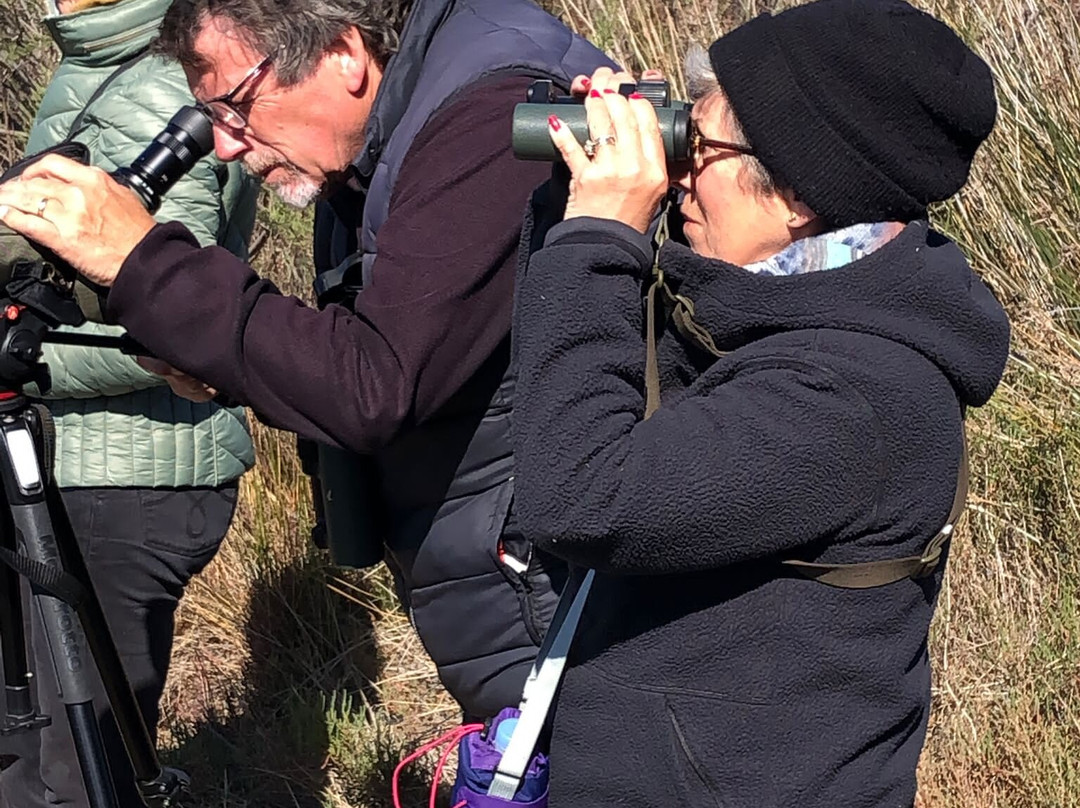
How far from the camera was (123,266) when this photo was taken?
1.75 meters

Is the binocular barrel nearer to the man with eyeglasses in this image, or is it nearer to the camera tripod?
the man with eyeglasses

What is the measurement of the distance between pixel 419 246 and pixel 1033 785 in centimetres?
189

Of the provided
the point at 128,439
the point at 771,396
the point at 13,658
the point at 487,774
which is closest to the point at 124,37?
the point at 128,439

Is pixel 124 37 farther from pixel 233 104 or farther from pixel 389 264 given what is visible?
pixel 389 264

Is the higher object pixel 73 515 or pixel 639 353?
pixel 639 353

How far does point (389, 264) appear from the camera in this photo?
1.77 m

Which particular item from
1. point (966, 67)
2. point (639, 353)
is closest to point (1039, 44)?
point (966, 67)

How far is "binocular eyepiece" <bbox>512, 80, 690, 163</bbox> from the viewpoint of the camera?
1.53m

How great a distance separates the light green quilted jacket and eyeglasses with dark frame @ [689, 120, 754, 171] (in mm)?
1241

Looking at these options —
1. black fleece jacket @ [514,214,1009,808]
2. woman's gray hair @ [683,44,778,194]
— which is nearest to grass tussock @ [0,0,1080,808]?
black fleece jacket @ [514,214,1009,808]

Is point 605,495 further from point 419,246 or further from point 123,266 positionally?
point 123,266

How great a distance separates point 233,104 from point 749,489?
1.06 m

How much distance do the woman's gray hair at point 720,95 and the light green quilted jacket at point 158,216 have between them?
46.3 inches

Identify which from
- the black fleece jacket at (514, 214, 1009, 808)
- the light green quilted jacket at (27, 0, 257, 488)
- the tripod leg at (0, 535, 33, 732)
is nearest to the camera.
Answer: the black fleece jacket at (514, 214, 1009, 808)
